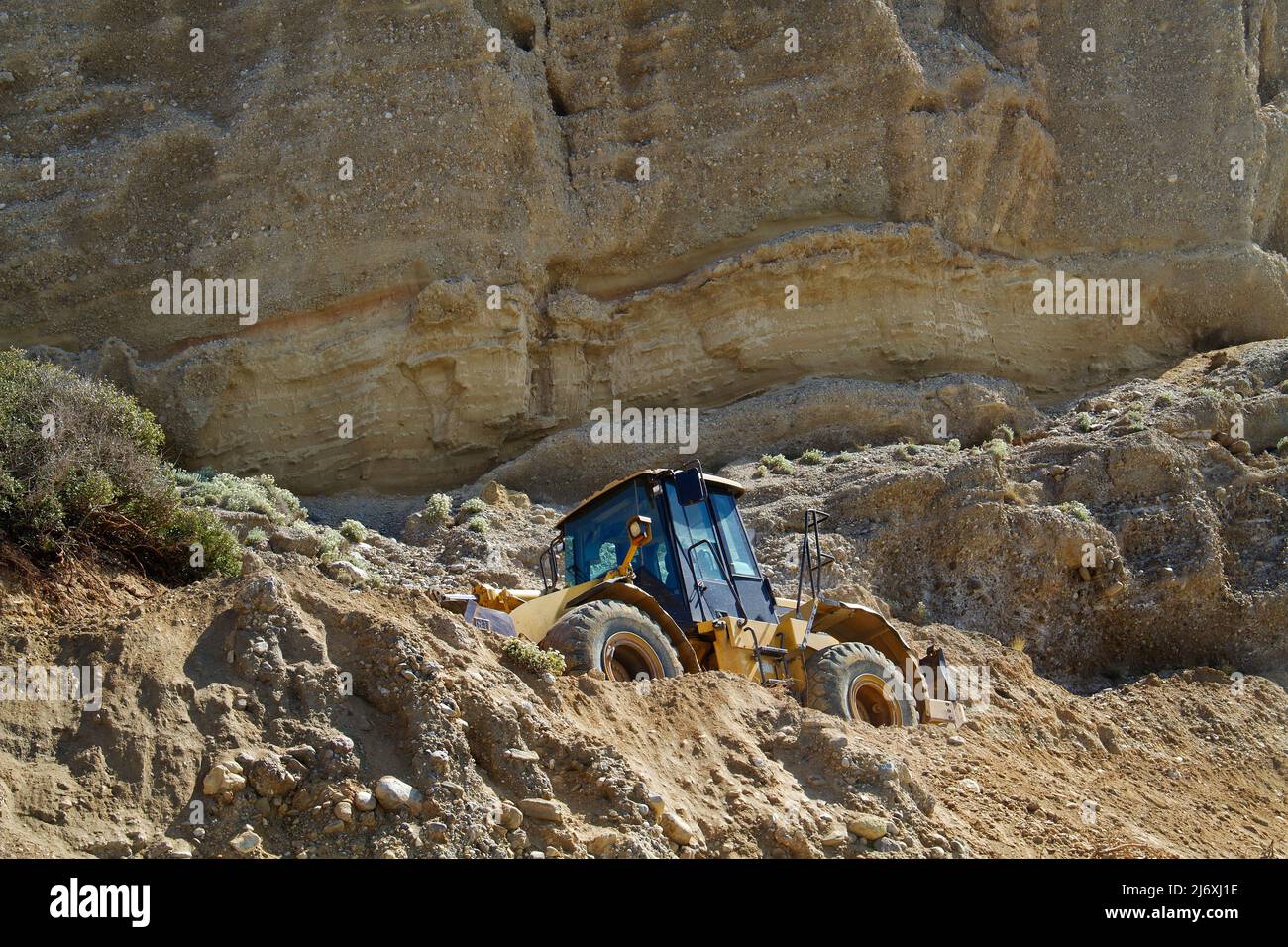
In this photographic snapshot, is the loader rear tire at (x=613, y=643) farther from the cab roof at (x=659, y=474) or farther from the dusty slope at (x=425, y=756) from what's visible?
the cab roof at (x=659, y=474)

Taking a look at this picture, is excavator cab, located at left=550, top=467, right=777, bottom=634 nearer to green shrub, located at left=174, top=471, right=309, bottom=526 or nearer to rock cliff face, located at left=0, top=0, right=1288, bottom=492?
green shrub, located at left=174, top=471, right=309, bottom=526

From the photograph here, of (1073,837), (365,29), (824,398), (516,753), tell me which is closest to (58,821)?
(516,753)

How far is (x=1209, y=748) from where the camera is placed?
1430 centimetres

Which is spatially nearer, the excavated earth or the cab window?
the excavated earth

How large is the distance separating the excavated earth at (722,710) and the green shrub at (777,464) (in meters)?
1.53

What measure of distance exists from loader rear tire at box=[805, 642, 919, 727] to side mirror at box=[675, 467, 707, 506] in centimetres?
165

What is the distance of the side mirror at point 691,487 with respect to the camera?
1179cm

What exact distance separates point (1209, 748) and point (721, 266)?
1148 cm

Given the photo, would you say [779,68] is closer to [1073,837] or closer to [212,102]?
[212,102]

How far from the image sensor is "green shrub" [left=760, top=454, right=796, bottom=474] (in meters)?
20.1

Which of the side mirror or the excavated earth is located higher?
the side mirror

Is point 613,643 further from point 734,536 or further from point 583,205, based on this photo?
point 583,205

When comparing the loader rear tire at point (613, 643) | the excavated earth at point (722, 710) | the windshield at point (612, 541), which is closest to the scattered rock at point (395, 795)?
the excavated earth at point (722, 710)

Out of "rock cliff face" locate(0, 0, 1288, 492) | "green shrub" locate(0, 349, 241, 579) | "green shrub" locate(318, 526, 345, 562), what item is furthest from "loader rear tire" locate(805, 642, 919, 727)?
"rock cliff face" locate(0, 0, 1288, 492)
